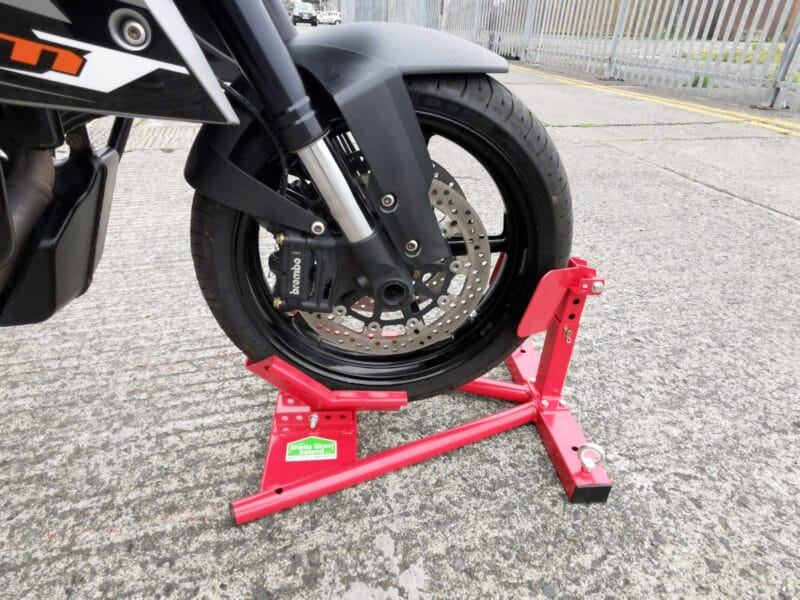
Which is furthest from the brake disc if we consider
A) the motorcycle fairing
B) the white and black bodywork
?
the motorcycle fairing

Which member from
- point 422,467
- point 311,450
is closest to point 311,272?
point 311,450

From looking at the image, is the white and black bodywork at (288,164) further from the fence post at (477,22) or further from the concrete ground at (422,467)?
the fence post at (477,22)

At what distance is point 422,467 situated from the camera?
1.36 meters

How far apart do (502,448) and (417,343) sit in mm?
383

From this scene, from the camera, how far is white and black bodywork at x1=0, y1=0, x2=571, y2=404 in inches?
32.7

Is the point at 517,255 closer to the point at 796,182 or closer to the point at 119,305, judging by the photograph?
the point at 119,305

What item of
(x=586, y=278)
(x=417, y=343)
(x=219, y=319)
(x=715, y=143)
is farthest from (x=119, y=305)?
(x=715, y=143)

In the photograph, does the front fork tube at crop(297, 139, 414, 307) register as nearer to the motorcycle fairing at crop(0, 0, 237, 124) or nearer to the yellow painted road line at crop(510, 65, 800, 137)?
the motorcycle fairing at crop(0, 0, 237, 124)

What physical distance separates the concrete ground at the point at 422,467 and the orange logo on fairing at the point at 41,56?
96cm

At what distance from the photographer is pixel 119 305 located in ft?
6.58

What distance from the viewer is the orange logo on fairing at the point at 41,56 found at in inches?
30.3

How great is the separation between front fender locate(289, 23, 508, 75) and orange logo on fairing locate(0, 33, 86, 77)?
42 centimetres

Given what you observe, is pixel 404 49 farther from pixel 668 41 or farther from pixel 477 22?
pixel 477 22

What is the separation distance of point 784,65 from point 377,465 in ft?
22.7
